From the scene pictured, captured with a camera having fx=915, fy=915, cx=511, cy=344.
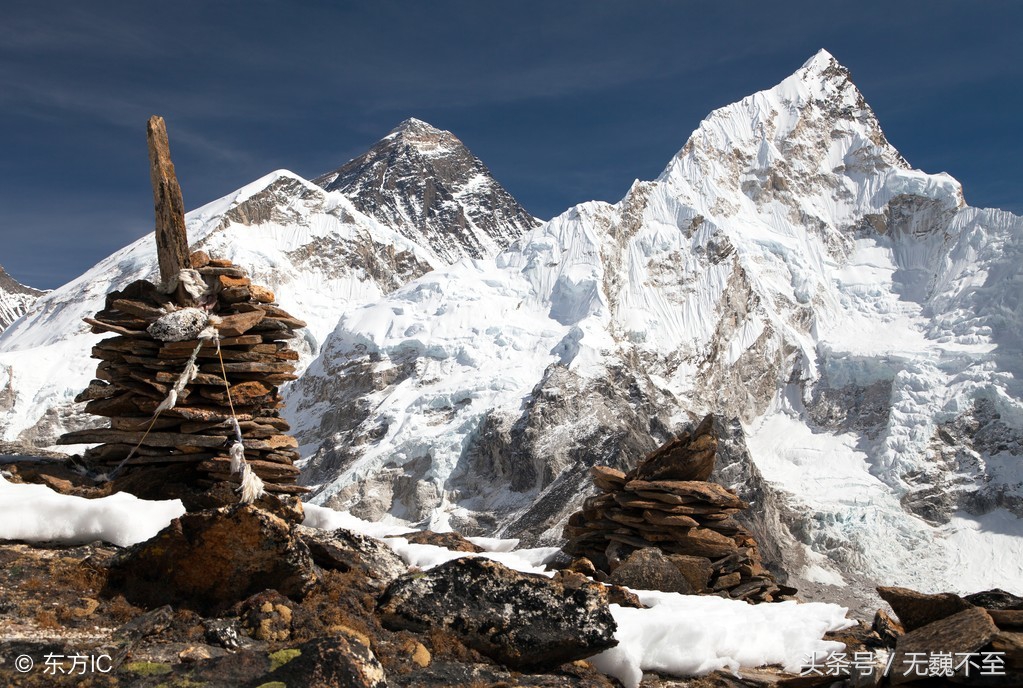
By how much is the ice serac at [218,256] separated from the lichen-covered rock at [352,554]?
5149 inches

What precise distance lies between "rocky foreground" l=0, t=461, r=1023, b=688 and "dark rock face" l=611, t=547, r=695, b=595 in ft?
13.4

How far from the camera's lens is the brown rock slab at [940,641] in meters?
7.41

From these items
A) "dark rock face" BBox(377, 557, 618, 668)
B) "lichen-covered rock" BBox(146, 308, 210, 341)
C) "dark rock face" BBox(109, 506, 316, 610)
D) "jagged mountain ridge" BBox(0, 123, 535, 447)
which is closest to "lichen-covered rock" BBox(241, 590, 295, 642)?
"dark rock face" BBox(109, 506, 316, 610)

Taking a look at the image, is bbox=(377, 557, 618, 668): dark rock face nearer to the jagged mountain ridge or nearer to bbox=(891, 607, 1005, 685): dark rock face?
bbox=(891, 607, 1005, 685): dark rock face

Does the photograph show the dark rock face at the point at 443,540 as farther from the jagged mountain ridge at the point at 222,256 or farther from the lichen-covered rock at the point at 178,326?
the jagged mountain ridge at the point at 222,256

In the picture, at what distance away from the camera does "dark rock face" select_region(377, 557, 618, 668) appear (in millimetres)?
7711

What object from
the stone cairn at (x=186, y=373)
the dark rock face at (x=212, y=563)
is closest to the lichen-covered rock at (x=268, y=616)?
the dark rock face at (x=212, y=563)

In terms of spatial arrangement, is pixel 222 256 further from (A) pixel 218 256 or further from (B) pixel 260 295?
(B) pixel 260 295

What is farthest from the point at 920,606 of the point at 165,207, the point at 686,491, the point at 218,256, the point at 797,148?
the point at 797,148

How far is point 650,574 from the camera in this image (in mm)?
13016

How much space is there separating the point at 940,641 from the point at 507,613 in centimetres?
365

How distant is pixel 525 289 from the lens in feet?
456

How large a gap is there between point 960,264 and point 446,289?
8603cm

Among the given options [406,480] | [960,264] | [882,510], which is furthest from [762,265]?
[406,480]
